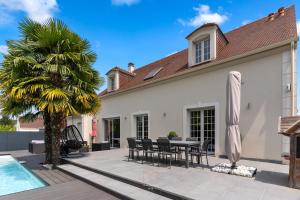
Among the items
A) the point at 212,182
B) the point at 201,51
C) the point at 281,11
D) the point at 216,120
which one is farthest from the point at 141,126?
the point at 281,11

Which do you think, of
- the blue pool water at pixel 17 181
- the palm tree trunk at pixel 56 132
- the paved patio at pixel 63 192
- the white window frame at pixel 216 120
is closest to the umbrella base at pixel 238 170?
the white window frame at pixel 216 120

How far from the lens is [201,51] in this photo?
11.3 meters

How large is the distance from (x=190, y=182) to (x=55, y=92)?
600 cm

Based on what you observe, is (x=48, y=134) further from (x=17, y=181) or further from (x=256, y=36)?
(x=256, y=36)

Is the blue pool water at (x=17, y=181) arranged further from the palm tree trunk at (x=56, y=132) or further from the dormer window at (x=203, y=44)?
the dormer window at (x=203, y=44)

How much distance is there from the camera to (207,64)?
1019 centimetres

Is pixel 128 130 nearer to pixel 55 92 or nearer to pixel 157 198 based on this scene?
pixel 55 92

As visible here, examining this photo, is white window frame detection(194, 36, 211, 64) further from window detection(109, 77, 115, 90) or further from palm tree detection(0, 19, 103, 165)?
window detection(109, 77, 115, 90)

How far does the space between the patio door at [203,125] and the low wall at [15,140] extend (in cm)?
1597

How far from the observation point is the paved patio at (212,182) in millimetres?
4406

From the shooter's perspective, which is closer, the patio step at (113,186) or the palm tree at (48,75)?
the patio step at (113,186)

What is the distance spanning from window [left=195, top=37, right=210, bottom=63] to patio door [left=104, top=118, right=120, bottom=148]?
890 cm

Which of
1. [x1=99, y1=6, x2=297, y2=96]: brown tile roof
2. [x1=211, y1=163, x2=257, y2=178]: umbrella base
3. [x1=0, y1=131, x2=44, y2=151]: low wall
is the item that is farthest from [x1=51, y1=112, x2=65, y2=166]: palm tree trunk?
[x1=0, y1=131, x2=44, y2=151]: low wall

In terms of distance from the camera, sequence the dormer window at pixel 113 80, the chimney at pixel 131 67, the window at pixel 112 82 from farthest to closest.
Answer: the chimney at pixel 131 67
the window at pixel 112 82
the dormer window at pixel 113 80
